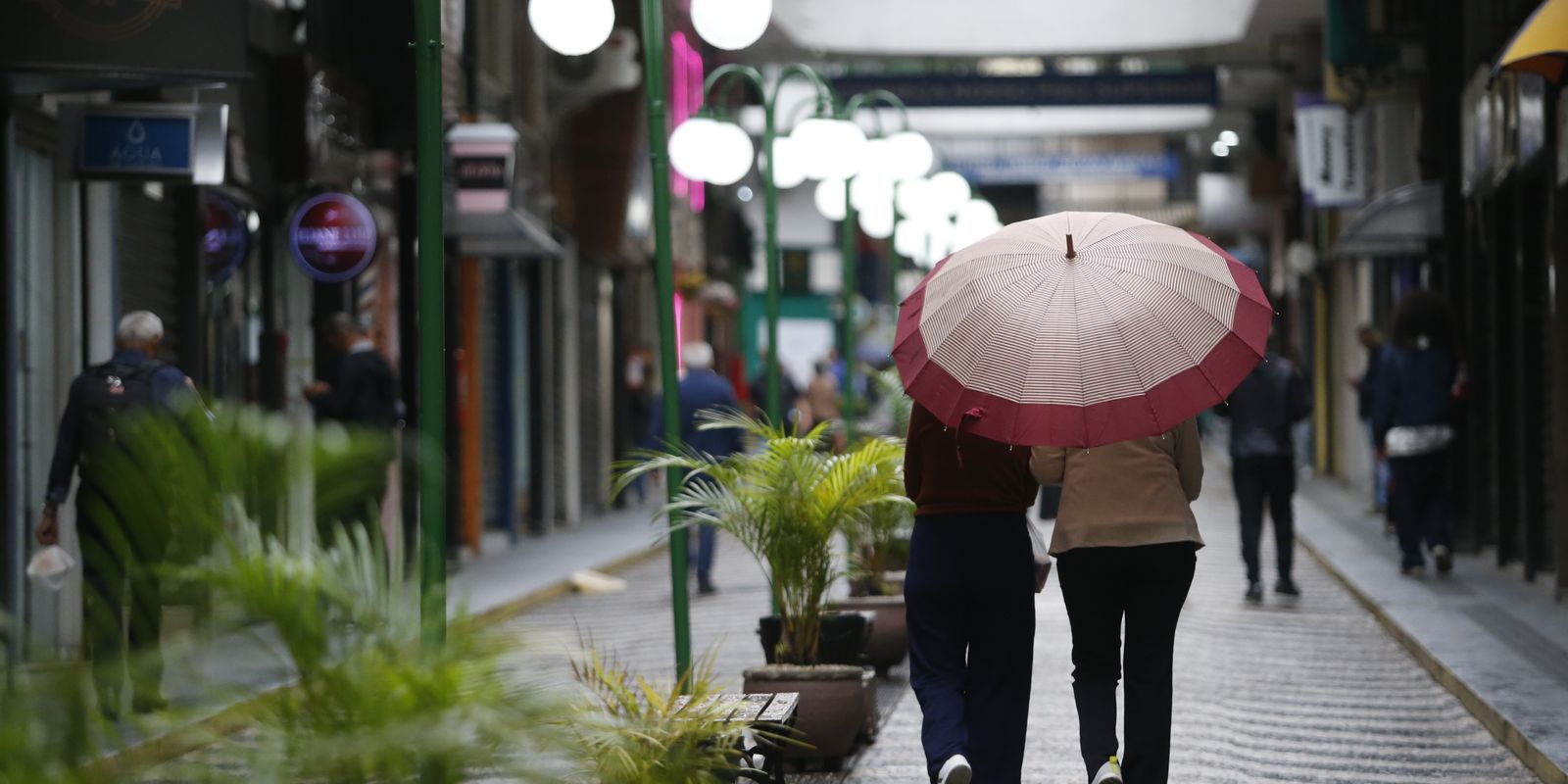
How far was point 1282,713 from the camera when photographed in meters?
10.2

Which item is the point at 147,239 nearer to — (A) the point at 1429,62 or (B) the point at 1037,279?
(B) the point at 1037,279

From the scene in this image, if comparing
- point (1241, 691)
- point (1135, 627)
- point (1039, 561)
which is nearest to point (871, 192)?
point (1241, 691)

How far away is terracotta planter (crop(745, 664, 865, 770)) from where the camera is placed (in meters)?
8.52

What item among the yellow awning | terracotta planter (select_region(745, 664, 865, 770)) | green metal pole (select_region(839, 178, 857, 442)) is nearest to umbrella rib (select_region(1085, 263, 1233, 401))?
terracotta planter (select_region(745, 664, 865, 770))

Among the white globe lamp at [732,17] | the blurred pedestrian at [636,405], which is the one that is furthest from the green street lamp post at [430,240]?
the blurred pedestrian at [636,405]

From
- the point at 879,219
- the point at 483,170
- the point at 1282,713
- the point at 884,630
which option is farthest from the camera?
the point at 879,219

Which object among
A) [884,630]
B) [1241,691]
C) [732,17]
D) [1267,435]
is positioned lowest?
[1241,691]

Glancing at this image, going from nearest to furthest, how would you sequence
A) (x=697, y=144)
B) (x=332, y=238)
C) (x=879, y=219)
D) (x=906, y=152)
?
(x=697, y=144), (x=332, y=238), (x=906, y=152), (x=879, y=219)

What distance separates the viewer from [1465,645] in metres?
11.9

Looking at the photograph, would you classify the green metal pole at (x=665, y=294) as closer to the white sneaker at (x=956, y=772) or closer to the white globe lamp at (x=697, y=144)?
the white globe lamp at (x=697, y=144)

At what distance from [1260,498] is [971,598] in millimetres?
8788

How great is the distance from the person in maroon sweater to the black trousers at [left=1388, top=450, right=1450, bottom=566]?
31.5ft

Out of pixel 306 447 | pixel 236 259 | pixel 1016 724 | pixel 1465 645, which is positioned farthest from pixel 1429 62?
pixel 306 447

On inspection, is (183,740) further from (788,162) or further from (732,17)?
(788,162)
